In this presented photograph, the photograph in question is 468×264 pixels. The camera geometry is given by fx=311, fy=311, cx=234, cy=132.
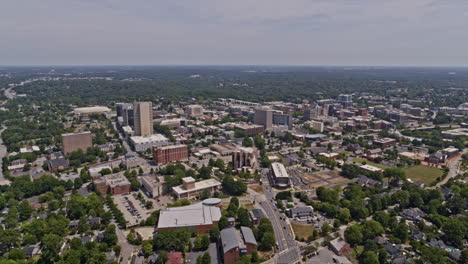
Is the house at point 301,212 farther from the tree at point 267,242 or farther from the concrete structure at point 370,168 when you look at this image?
the concrete structure at point 370,168

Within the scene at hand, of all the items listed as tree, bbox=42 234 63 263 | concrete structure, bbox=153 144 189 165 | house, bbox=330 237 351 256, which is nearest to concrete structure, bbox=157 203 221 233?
tree, bbox=42 234 63 263

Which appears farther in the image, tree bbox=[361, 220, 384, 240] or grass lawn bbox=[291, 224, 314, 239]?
grass lawn bbox=[291, 224, 314, 239]

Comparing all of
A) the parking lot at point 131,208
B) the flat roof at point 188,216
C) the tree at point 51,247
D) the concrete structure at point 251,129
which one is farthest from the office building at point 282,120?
the tree at point 51,247

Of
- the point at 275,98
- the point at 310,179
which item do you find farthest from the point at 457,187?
the point at 275,98

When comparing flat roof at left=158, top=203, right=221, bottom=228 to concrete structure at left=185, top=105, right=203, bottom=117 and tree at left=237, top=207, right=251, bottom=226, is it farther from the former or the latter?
concrete structure at left=185, top=105, right=203, bottom=117

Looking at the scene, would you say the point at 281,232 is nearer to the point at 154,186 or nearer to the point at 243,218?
the point at 243,218

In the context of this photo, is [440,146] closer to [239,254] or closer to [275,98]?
[239,254]
